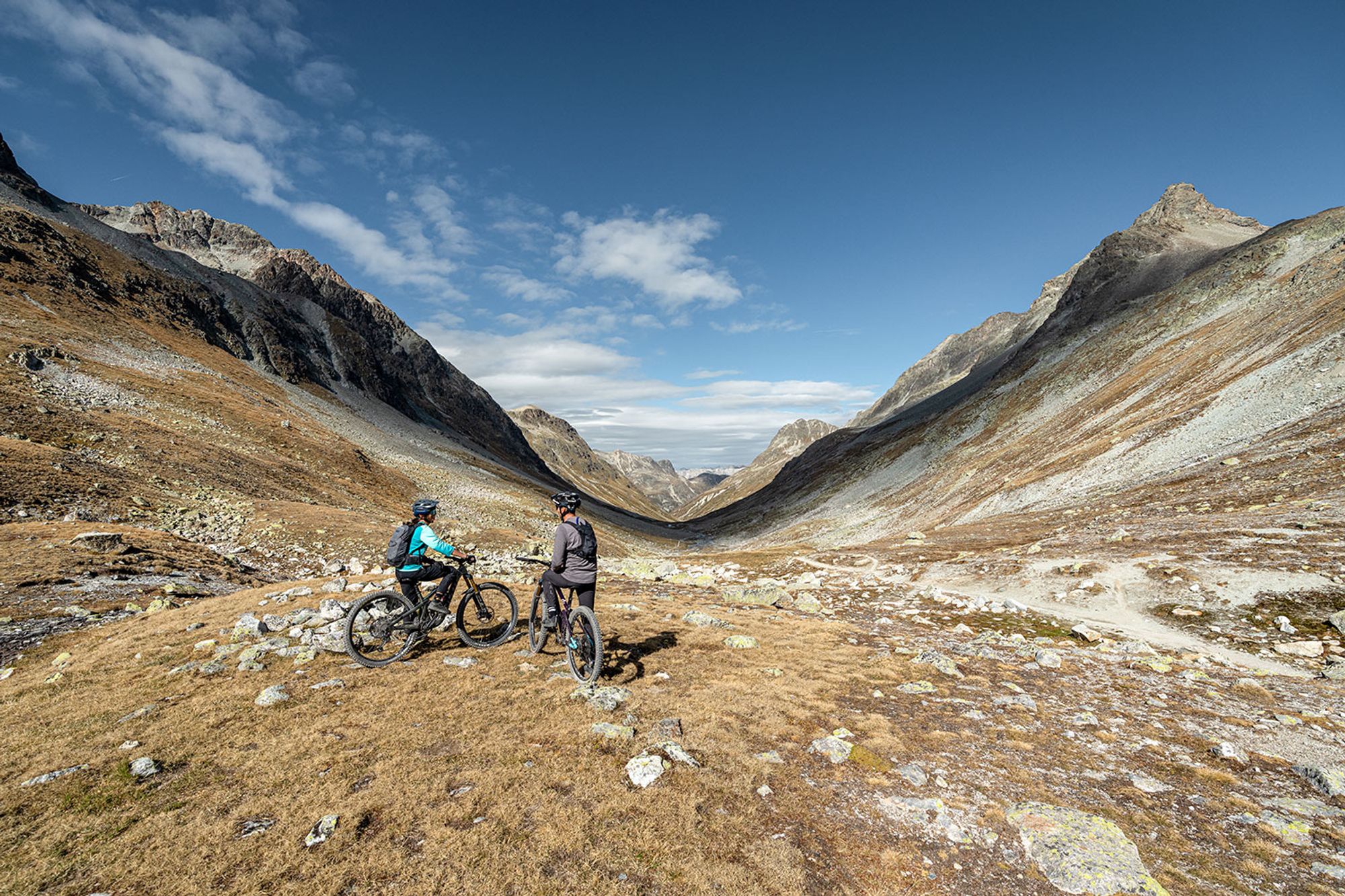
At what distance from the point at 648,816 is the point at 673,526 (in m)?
165

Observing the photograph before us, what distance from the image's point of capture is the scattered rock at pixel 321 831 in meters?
6.13

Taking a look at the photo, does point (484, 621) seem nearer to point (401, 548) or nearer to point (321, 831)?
point (401, 548)

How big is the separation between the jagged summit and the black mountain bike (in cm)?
17892

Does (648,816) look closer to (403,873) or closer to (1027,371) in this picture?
(403,873)

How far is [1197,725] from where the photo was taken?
32.6 ft

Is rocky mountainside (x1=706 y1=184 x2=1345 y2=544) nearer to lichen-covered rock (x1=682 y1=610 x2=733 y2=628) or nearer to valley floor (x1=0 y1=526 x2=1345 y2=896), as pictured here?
valley floor (x1=0 y1=526 x2=1345 y2=896)

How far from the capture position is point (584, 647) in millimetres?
11250

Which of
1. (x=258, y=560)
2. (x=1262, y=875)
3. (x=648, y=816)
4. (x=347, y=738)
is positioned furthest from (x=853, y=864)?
(x=258, y=560)

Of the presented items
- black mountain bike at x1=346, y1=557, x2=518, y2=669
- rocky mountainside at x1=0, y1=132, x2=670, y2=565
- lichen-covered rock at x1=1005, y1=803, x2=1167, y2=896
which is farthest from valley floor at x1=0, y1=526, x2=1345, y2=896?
rocky mountainside at x1=0, y1=132, x2=670, y2=565

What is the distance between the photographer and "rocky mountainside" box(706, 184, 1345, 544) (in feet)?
117

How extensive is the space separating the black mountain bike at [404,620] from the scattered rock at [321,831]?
5.66 m

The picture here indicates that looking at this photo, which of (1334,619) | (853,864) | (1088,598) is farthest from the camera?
(1088,598)

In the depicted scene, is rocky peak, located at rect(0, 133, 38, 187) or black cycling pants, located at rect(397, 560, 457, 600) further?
rocky peak, located at rect(0, 133, 38, 187)

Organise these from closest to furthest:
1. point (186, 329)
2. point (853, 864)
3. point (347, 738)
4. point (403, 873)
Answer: point (403, 873)
point (853, 864)
point (347, 738)
point (186, 329)
